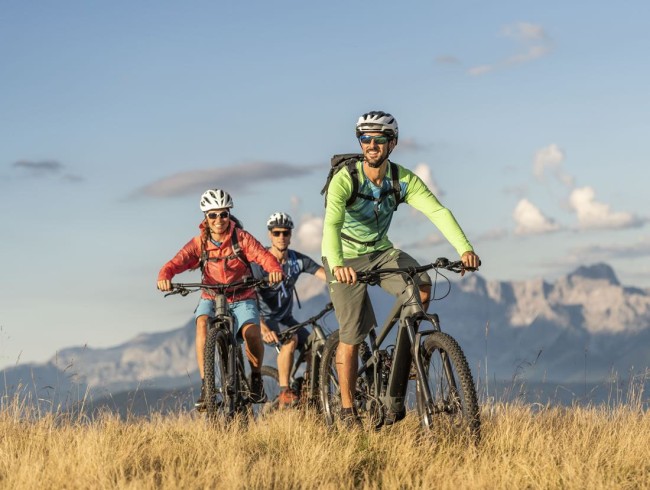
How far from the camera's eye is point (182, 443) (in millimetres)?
8141

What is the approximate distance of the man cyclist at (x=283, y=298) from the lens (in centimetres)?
1333

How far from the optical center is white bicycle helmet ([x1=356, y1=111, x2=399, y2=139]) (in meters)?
8.71

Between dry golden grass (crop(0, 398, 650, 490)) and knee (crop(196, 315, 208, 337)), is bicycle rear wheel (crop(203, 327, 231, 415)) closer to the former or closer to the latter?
knee (crop(196, 315, 208, 337))

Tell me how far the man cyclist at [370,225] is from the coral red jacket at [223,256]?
1802 mm

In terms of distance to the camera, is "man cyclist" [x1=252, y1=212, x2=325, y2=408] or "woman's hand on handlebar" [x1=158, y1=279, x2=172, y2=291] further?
"man cyclist" [x1=252, y1=212, x2=325, y2=408]

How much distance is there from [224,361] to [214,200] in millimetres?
1779

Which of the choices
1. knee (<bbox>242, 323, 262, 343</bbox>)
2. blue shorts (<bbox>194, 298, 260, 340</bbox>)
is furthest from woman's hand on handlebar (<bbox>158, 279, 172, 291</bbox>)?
knee (<bbox>242, 323, 262, 343</bbox>)

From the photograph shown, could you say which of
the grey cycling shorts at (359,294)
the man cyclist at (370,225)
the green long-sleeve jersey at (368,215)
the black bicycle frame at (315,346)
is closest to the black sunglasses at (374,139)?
the man cyclist at (370,225)

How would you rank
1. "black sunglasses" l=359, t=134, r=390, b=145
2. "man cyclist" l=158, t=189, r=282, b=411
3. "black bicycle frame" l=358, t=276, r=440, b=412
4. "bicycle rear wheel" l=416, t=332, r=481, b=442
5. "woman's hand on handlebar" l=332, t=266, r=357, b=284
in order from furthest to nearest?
1. "man cyclist" l=158, t=189, r=282, b=411
2. "black sunglasses" l=359, t=134, r=390, b=145
3. "black bicycle frame" l=358, t=276, r=440, b=412
4. "woman's hand on handlebar" l=332, t=266, r=357, b=284
5. "bicycle rear wheel" l=416, t=332, r=481, b=442

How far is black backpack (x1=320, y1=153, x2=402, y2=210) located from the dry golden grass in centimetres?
209

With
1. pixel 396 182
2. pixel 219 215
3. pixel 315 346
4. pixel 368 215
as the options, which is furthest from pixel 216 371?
pixel 396 182

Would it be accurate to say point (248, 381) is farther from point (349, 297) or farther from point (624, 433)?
point (624, 433)

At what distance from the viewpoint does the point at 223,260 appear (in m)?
10.9

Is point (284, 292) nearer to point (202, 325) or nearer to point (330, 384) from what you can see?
point (202, 325)
